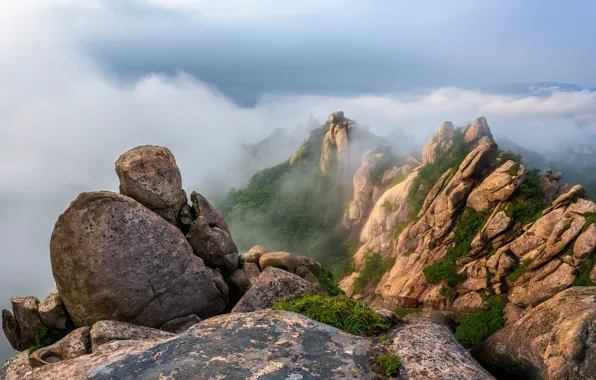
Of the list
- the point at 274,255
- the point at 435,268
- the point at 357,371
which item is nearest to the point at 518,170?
the point at 435,268

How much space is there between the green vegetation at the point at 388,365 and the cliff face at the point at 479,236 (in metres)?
39.2

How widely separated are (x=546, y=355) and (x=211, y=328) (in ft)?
26.1

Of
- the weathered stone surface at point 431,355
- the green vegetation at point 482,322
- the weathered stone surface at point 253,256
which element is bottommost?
the green vegetation at point 482,322

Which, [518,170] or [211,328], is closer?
[211,328]

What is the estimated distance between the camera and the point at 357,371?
824cm

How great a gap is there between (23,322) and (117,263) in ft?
25.9

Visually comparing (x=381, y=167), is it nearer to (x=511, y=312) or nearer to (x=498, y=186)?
(x=498, y=186)

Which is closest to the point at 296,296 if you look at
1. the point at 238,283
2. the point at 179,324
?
the point at 238,283

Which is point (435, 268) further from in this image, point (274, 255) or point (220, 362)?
point (220, 362)

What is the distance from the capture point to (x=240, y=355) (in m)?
8.50

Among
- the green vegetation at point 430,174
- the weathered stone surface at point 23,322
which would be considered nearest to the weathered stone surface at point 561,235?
the green vegetation at point 430,174

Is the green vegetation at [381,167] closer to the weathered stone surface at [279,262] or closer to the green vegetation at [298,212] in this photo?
the green vegetation at [298,212]

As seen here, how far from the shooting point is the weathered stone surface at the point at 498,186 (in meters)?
51.3

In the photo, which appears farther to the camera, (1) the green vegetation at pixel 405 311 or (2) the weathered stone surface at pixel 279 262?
(1) the green vegetation at pixel 405 311
